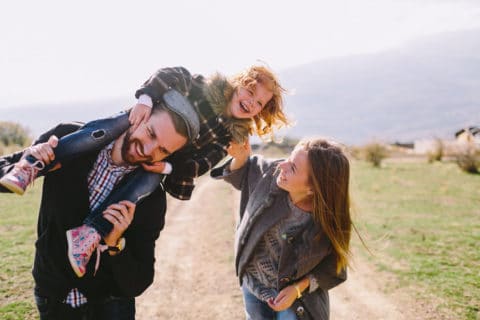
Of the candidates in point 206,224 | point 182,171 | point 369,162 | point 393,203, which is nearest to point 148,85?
point 182,171

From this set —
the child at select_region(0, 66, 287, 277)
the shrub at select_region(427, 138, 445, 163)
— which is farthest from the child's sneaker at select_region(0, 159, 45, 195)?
the shrub at select_region(427, 138, 445, 163)

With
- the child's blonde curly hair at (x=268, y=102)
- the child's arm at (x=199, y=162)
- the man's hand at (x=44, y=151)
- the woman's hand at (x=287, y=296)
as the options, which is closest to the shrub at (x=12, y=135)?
the child's blonde curly hair at (x=268, y=102)

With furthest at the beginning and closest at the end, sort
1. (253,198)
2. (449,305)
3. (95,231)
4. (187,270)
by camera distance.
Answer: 1. (187,270)
2. (449,305)
3. (253,198)
4. (95,231)

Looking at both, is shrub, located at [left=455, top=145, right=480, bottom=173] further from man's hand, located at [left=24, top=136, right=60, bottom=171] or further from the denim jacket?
man's hand, located at [left=24, top=136, right=60, bottom=171]

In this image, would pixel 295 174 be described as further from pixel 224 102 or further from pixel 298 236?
pixel 224 102

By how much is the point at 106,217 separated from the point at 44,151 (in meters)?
0.53

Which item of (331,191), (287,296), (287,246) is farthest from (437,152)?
(287,296)

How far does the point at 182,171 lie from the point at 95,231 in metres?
0.86

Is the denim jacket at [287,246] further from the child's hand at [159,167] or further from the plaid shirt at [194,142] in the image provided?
the child's hand at [159,167]

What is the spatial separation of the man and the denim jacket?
789mm

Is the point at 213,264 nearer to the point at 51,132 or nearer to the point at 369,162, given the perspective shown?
the point at 51,132

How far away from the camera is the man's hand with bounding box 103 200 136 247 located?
78.0 inches

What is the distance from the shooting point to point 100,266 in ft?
7.02

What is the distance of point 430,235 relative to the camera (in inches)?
352
